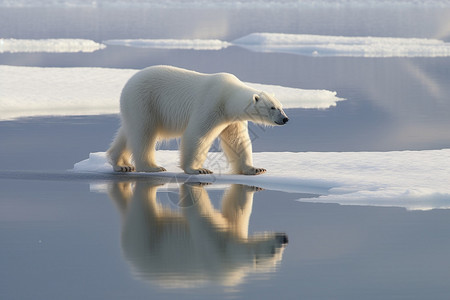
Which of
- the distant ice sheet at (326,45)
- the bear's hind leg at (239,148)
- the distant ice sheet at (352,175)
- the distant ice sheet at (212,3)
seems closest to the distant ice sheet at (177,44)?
the distant ice sheet at (326,45)

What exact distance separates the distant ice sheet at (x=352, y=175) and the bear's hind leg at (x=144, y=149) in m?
0.20

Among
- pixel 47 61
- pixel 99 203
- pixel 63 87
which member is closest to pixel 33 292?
pixel 99 203

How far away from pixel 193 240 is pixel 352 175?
229cm

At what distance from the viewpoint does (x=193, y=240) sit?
17.9 feet

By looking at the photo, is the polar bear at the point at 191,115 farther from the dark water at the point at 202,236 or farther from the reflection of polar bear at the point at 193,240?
the reflection of polar bear at the point at 193,240

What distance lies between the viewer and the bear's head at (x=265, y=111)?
733 cm

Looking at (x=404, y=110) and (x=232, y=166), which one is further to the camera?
(x=404, y=110)

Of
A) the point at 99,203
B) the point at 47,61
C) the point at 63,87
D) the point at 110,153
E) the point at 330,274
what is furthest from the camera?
the point at 47,61

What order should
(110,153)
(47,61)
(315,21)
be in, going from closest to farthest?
(110,153), (47,61), (315,21)

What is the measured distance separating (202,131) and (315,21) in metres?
45.0

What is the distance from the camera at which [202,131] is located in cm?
746

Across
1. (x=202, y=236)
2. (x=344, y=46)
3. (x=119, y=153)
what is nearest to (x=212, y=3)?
(x=344, y=46)

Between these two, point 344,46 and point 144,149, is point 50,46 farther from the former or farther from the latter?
point 144,149

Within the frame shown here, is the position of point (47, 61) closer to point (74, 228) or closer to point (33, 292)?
point (74, 228)
